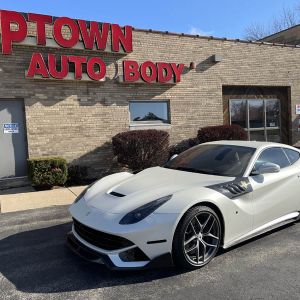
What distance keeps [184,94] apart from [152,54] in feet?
5.76

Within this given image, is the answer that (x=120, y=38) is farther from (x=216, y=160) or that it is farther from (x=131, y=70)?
(x=216, y=160)

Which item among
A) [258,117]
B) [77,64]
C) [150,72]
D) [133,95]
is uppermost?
[77,64]

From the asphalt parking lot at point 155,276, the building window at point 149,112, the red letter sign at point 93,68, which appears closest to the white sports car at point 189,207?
the asphalt parking lot at point 155,276

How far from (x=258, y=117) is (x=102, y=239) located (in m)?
12.6

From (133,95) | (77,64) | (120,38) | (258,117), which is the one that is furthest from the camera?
(258,117)

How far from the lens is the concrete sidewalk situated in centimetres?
794

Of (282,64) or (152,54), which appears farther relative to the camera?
(282,64)

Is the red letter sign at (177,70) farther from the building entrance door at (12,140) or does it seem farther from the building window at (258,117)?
the building entrance door at (12,140)

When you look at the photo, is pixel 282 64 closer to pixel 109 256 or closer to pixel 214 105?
pixel 214 105

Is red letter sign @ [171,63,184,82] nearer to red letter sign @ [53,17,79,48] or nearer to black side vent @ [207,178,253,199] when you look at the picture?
red letter sign @ [53,17,79,48]

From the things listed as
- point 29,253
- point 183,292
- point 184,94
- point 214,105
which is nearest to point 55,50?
point 184,94

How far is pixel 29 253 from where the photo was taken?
16.4 ft

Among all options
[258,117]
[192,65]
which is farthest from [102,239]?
[258,117]

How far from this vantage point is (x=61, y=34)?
1079 cm
